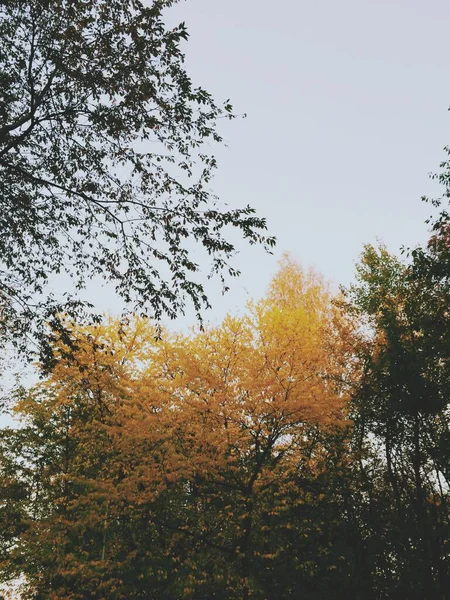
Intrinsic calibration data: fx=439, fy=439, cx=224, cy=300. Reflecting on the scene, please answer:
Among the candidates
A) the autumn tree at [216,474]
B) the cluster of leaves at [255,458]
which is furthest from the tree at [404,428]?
the autumn tree at [216,474]

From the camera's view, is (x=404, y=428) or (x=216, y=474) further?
(x=404, y=428)

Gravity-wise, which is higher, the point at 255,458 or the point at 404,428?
the point at 404,428

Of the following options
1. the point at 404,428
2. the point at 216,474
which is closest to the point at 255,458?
the point at 216,474

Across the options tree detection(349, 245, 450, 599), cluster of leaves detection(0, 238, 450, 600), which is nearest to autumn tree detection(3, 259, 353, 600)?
cluster of leaves detection(0, 238, 450, 600)

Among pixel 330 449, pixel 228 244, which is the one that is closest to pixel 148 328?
pixel 330 449

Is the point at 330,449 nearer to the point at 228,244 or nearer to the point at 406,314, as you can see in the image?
the point at 406,314

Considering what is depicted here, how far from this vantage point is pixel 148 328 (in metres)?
16.3

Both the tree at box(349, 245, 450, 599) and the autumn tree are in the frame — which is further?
the tree at box(349, 245, 450, 599)

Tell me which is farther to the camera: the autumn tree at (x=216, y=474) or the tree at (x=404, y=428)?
the tree at (x=404, y=428)

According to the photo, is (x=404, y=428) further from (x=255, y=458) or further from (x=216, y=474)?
(x=216, y=474)

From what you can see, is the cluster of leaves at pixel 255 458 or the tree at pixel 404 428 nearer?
the cluster of leaves at pixel 255 458

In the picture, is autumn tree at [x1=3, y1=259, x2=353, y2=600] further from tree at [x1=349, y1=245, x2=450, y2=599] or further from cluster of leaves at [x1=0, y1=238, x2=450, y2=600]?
tree at [x1=349, y1=245, x2=450, y2=599]

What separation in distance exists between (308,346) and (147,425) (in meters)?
4.87

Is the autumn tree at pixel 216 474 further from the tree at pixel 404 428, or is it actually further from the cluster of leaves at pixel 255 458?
the tree at pixel 404 428
